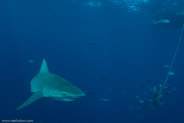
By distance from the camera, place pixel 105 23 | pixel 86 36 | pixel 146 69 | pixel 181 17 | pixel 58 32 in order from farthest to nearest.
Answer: pixel 146 69, pixel 86 36, pixel 58 32, pixel 105 23, pixel 181 17

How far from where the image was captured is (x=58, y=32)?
43.5 meters

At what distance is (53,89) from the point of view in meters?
5.54

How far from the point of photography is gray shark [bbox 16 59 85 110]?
17.5 ft

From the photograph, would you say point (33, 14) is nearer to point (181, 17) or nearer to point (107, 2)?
point (107, 2)

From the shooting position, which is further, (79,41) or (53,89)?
(79,41)

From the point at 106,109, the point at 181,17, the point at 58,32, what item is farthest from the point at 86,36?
the point at 181,17

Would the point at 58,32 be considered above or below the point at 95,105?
above

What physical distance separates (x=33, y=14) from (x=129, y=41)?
18.5m

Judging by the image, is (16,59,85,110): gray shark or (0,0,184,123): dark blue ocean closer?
(16,59,85,110): gray shark

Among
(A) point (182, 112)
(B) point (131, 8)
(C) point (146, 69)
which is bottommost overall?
(A) point (182, 112)

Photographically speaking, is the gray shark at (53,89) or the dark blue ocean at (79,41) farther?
the dark blue ocean at (79,41)

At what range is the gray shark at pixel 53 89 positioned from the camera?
5.34 meters

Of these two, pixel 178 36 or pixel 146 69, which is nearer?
pixel 178 36

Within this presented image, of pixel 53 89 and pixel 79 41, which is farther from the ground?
pixel 79 41
